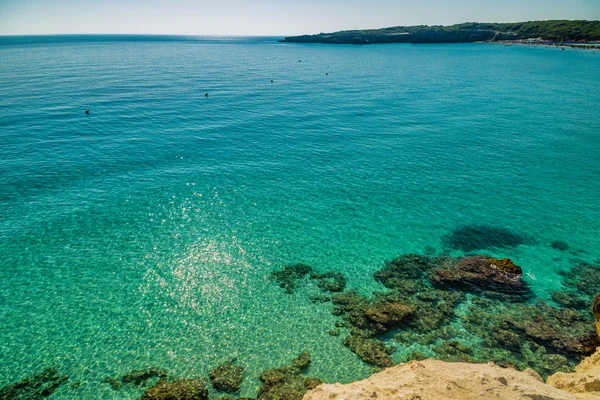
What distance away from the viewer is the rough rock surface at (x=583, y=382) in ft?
44.6

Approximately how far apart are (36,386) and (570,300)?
105 feet

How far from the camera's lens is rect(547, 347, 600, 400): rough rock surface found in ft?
44.6

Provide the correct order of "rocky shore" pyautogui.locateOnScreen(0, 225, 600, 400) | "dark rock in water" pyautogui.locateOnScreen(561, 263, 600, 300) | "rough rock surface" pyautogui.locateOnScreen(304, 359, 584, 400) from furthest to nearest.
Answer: "dark rock in water" pyautogui.locateOnScreen(561, 263, 600, 300) → "rocky shore" pyautogui.locateOnScreen(0, 225, 600, 400) → "rough rock surface" pyautogui.locateOnScreen(304, 359, 584, 400)

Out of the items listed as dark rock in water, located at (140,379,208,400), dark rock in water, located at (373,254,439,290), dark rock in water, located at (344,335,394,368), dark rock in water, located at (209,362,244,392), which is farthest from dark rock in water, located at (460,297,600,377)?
dark rock in water, located at (140,379,208,400)

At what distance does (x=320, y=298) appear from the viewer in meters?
22.9

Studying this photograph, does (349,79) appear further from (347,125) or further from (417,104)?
(347,125)

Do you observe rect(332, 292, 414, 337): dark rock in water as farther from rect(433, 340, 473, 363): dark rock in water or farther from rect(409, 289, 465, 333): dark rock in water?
rect(433, 340, 473, 363): dark rock in water

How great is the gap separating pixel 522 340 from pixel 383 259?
33.7 feet

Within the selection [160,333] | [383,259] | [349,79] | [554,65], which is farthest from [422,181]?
[554,65]

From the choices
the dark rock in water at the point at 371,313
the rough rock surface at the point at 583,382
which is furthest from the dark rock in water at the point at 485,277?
the rough rock surface at the point at 583,382

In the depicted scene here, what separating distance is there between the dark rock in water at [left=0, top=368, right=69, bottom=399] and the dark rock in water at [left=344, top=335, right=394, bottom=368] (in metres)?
15.4

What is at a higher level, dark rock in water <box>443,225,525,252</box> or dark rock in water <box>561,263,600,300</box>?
dark rock in water <box>443,225,525,252</box>

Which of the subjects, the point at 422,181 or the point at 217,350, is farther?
the point at 422,181

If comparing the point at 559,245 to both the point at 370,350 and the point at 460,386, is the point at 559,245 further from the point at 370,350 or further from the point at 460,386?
the point at 460,386
